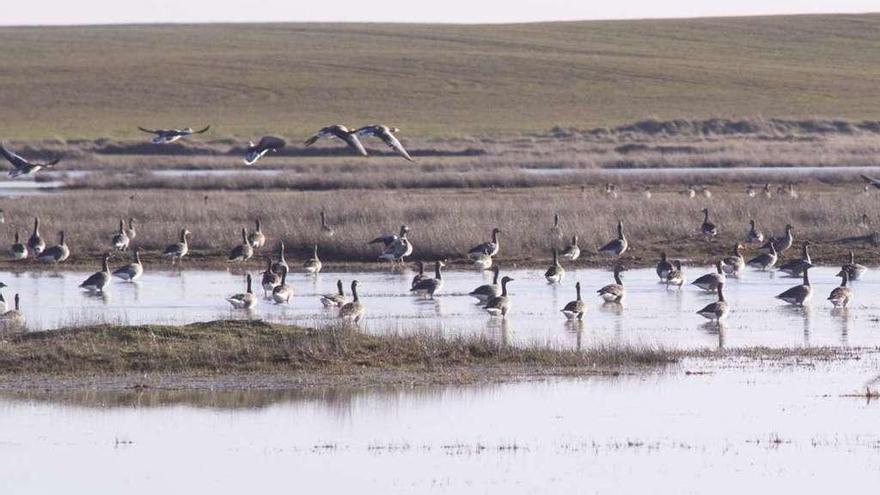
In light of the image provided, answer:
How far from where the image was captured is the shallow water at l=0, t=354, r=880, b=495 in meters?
12.5

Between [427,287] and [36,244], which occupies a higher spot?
[36,244]

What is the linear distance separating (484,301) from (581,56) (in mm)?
93462

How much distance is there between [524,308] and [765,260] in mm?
6803

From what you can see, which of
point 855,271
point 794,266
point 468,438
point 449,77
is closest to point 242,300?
point 468,438

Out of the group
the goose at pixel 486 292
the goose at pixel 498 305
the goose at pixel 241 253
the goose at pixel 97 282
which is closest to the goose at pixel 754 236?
the goose at pixel 486 292

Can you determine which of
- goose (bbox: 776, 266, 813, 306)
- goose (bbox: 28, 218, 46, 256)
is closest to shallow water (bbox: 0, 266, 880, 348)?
goose (bbox: 776, 266, 813, 306)

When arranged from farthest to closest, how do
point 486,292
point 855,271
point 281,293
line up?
point 855,271, point 281,293, point 486,292

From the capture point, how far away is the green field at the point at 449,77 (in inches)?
3777

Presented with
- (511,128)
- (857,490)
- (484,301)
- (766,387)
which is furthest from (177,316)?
(511,128)

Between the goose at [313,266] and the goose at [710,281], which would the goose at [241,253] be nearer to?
the goose at [313,266]

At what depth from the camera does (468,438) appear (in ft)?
46.3

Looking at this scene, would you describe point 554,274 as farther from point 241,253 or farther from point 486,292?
point 241,253

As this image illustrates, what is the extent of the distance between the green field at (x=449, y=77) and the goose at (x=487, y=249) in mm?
57545

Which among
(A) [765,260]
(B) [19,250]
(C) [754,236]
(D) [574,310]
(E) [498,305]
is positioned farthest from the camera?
(C) [754,236]
